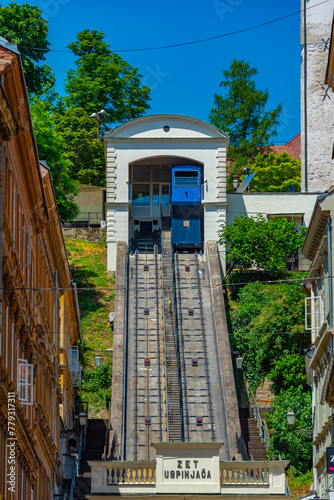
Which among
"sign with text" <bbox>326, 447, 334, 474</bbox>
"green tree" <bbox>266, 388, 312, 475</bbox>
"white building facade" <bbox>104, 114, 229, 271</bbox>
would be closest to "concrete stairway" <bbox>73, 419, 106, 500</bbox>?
"green tree" <bbox>266, 388, 312, 475</bbox>

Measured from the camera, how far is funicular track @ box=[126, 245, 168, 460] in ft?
143

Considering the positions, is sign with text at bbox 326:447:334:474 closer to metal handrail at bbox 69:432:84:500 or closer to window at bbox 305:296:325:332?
window at bbox 305:296:325:332

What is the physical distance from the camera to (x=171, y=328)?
50781mm

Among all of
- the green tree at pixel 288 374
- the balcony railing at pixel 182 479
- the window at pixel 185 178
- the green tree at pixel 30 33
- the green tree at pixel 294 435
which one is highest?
the green tree at pixel 30 33

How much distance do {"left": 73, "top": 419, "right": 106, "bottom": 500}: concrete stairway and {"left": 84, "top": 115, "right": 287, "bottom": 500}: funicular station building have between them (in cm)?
132

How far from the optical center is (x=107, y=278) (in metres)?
62.1

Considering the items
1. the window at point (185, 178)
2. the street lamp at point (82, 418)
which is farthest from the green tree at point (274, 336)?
the window at point (185, 178)

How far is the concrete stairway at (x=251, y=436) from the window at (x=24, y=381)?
17827 mm

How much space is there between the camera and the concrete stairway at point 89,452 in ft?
129

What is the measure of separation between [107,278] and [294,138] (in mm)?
49762

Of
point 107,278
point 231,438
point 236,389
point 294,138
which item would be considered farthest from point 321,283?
point 294,138

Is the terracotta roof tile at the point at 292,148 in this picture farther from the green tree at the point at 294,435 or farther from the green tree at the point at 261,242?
the green tree at the point at 294,435

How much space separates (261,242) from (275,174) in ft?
78.5

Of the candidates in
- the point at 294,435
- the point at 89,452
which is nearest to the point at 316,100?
the point at 294,435
